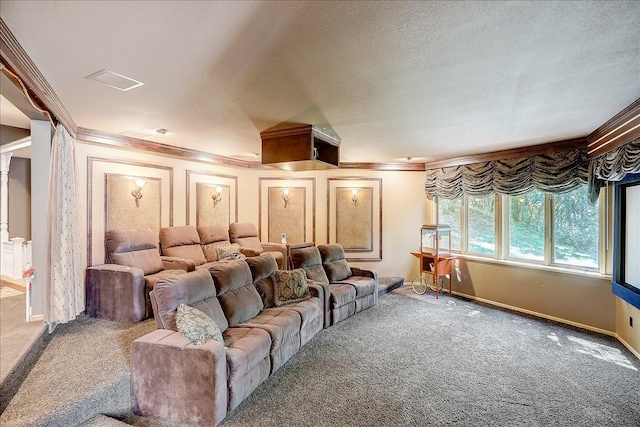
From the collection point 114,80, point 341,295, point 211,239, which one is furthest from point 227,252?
point 114,80

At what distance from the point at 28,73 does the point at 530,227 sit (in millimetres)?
6191

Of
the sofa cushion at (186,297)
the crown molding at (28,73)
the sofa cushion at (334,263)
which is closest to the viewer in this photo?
the crown molding at (28,73)

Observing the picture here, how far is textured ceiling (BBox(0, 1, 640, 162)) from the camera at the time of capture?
1615 mm

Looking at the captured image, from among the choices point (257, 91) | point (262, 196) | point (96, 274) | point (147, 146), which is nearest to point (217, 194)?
point (262, 196)

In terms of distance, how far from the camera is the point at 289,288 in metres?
3.84

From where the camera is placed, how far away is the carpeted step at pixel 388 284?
5.80 meters

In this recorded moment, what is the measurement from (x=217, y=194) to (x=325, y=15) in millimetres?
5021

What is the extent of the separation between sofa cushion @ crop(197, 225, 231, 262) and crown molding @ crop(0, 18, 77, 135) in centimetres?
277

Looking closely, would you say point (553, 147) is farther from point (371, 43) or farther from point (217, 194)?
point (217, 194)

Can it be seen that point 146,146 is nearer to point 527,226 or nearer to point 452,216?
point 452,216

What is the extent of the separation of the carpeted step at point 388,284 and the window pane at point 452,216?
1238mm

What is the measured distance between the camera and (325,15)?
1.63 metres

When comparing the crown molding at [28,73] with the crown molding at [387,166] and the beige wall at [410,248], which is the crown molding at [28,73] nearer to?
the beige wall at [410,248]

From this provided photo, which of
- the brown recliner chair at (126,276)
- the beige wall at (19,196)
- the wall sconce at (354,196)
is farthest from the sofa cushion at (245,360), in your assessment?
the beige wall at (19,196)
